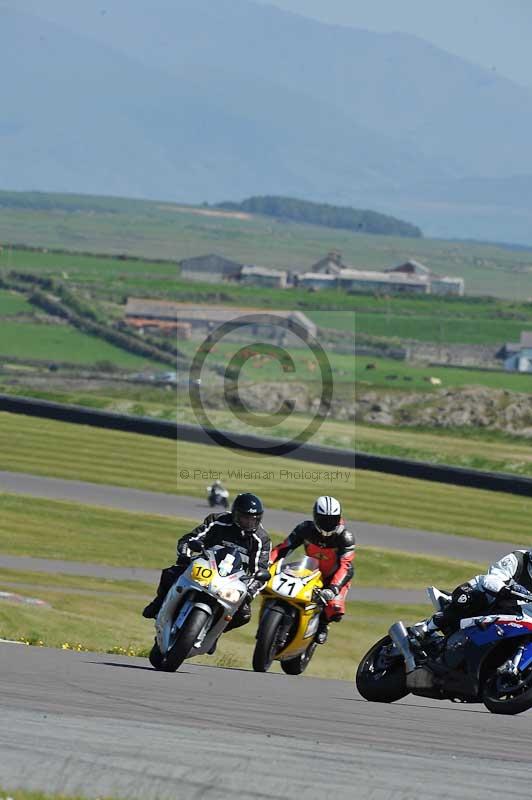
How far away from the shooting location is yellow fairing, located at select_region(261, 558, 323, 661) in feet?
51.9


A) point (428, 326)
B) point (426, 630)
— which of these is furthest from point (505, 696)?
point (428, 326)

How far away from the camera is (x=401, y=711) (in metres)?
12.2

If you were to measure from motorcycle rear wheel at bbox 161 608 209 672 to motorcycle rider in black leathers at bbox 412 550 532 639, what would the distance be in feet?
8.06

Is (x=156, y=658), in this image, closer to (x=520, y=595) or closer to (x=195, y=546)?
(x=195, y=546)

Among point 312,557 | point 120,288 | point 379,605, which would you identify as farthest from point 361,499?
point 120,288

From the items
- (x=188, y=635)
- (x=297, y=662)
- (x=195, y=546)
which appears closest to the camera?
(x=188, y=635)

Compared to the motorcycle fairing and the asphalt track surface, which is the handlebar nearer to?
the motorcycle fairing

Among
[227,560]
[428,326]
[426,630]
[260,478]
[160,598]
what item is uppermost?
[227,560]

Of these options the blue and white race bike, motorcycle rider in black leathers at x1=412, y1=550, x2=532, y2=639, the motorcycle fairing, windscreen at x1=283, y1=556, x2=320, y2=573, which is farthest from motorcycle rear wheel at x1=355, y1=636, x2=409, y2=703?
windscreen at x1=283, y1=556, x2=320, y2=573

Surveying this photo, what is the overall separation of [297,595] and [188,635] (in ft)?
6.39

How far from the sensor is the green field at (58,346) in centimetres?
11844

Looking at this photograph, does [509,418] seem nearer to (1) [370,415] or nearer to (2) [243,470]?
(1) [370,415]

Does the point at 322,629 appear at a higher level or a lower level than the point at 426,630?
lower

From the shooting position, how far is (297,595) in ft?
52.1
